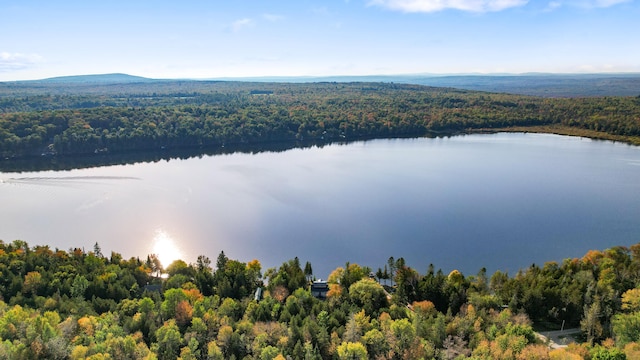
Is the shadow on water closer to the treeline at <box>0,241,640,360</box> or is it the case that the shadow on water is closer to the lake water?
the lake water

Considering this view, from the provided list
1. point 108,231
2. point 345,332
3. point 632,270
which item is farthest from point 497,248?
point 108,231

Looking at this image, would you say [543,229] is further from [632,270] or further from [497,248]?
[632,270]

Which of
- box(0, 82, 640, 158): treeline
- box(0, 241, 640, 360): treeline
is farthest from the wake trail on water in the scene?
box(0, 241, 640, 360): treeline

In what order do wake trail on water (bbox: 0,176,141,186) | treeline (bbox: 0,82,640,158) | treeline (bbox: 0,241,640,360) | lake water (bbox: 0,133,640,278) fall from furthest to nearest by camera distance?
1. treeline (bbox: 0,82,640,158)
2. wake trail on water (bbox: 0,176,141,186)
3. lake water (bbox: 0,133,640,278)
4. treeline (bbox: 0,241,640,360)

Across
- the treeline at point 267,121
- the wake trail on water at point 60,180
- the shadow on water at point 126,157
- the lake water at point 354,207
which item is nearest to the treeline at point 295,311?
the lake water at point 354,207

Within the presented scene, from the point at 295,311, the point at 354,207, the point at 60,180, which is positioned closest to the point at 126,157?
the point at 60,180
